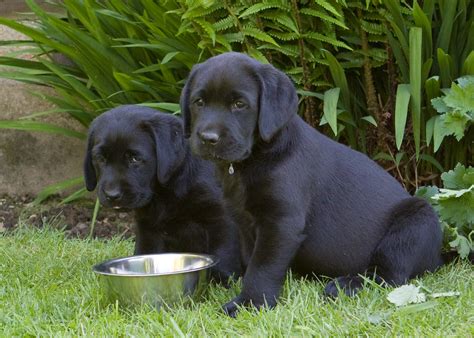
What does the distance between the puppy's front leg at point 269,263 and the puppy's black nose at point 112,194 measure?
74 cm

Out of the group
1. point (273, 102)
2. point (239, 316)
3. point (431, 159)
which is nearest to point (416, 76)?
point (431, 159)

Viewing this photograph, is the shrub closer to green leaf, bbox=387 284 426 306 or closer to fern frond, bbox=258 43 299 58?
fern frond, bbox=258 43 299 58

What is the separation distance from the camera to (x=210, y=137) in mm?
3092

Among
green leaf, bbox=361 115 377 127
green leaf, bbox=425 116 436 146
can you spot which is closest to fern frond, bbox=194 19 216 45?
green leaf, bbox=361 115 377 127

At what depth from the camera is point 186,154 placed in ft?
12.7

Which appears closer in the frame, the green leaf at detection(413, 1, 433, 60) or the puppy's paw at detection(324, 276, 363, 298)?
the puppy's paw at detection(324, 276, 363, 298)

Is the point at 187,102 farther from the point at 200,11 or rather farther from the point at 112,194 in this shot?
the point at 200,11

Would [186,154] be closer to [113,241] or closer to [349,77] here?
[113,241]

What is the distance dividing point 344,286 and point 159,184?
1.06 metres

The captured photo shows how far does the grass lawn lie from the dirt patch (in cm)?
147

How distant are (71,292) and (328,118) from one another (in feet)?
5.91

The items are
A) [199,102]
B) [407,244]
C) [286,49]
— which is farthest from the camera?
[286,49]

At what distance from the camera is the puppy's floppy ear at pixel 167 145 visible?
3730 mm

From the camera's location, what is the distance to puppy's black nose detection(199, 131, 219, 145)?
309 cm
